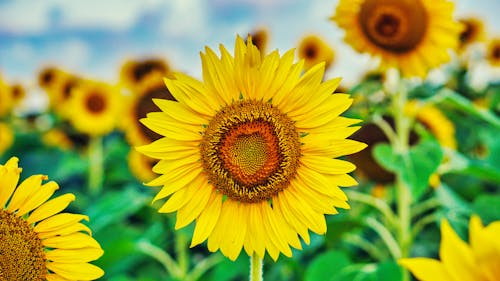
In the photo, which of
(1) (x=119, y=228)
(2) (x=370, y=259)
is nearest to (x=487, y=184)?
(2) (x=370, y=259)

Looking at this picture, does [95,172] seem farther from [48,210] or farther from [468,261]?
[468,261]

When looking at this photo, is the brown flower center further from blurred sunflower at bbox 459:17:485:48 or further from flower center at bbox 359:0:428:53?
blurred sunflower at bbox 459:17:485:48

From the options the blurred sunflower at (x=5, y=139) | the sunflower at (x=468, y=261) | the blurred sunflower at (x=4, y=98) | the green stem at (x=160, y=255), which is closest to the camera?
the sunflower at (x=468, y=261)

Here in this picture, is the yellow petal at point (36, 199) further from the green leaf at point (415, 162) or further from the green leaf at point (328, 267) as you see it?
the green leaf at point (328, 267)

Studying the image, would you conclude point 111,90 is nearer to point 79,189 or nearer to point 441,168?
point 79,189

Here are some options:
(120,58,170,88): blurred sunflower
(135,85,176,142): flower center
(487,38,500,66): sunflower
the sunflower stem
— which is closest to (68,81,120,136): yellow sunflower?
(120,58,170,88): blurred sunflower

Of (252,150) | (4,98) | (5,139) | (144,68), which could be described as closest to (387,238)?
(252,150)

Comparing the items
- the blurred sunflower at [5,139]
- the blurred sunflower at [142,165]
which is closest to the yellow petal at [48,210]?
the blurred sunflower at [142,165]
